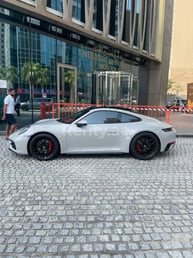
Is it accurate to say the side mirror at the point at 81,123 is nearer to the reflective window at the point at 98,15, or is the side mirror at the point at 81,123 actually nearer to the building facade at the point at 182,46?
the reflective window at the point at 98,15

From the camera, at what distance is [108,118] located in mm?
4914

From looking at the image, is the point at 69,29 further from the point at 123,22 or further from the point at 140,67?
the point at 140,67

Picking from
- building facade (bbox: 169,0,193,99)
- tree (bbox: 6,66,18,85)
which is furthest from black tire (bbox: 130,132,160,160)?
building facade (bbox: 169,0,193,99)

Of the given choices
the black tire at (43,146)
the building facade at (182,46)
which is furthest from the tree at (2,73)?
the building facade at (182,46)

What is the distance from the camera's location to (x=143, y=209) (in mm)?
2756

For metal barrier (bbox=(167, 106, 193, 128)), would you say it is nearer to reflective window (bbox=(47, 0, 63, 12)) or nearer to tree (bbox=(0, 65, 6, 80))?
reflective window (bbox=(47, 0, 63, 12))

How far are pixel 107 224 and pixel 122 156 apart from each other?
289 centimetres

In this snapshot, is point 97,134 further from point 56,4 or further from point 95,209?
point 56,4

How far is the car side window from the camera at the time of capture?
4848mm

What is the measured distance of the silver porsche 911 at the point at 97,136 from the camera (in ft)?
15.3

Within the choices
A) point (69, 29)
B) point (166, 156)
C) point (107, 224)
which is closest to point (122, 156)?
point (166, 156)

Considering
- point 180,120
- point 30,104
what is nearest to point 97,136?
point 30,104

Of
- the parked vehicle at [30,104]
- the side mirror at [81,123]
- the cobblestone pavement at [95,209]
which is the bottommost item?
the cobblestone pavement at [95,209]

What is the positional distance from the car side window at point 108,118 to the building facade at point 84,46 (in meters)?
5.14
